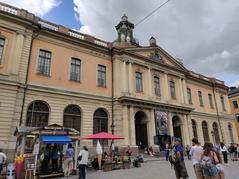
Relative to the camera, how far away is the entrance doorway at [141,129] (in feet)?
77.0

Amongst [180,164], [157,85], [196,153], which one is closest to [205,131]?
[157,85]

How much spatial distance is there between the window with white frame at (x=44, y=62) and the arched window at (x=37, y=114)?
2964 millimetres

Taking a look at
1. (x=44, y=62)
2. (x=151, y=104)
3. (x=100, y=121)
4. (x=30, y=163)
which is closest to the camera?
(x=30, y=163)

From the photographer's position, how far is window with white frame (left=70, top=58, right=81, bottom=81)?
20156 mm

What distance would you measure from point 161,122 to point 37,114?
45.6 feet

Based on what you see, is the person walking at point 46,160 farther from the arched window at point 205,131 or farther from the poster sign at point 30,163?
the arched window at point 205,131

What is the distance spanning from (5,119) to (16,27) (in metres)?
7.92

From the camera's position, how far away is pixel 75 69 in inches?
807

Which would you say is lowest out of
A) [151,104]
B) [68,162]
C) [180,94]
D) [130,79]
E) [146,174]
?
[146,174]

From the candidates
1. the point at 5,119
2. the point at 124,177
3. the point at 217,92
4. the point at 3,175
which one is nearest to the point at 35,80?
the point at 5,119

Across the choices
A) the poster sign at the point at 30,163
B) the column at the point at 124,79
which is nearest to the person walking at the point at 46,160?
the poster sign at the point at 30,163

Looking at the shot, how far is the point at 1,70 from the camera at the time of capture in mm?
15719

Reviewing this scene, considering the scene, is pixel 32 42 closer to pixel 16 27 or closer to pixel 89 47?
pixel 16 27

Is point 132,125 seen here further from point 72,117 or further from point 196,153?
point 196,153
